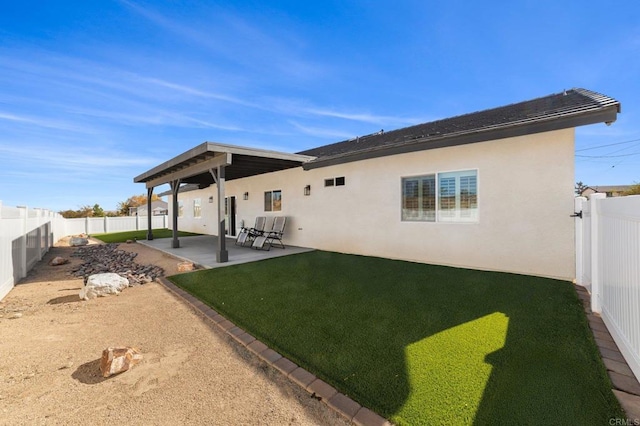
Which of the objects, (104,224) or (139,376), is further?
(104,224)

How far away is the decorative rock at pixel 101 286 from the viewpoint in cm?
481

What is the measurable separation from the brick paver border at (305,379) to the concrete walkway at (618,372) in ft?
5.72

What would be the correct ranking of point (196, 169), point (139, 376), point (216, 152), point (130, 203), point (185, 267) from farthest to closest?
point (130, 203)
point (196, 169)
point (216, 152)
point (185, 267)
point (139, 376)

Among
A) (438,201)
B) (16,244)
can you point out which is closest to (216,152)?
(16,244)

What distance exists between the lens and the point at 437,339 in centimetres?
287

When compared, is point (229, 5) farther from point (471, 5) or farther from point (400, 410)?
point (400, 410)

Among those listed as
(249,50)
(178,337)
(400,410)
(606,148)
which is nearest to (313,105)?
(249,50)

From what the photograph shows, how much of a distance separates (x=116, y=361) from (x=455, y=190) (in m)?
6.68

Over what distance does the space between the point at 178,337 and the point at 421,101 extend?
556 inches

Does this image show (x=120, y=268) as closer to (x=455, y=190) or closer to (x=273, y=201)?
(x=273, y=201)

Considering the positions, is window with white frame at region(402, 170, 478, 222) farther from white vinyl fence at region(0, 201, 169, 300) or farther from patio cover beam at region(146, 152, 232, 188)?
white vinyl fence at region(0, 201, 169, 300)

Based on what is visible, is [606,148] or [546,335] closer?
[546,335]

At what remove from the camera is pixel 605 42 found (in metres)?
9.29

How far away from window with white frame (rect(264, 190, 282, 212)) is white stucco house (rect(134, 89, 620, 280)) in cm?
81
